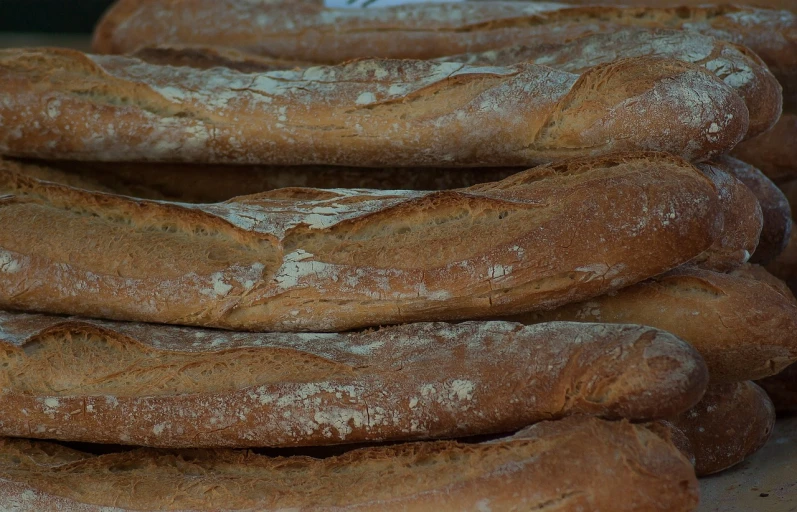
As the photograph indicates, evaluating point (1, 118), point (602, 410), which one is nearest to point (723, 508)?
point (602, 410)

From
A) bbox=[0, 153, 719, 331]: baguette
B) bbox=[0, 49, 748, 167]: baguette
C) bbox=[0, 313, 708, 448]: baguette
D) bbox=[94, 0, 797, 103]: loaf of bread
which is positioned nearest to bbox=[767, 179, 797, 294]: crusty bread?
bbox=[94, 0, 797, 103]: loaf of bread

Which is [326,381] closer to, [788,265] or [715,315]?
[715,315]

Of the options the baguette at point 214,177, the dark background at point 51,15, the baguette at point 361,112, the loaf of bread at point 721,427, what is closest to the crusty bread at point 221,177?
the baguette at point 214,177

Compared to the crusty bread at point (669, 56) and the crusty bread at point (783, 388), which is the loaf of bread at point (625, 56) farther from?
the crusty bread at point (783, 388)

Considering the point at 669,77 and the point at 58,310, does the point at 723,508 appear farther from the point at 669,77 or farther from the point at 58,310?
the point at 58,310

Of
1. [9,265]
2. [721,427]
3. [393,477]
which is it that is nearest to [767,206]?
[721,427]

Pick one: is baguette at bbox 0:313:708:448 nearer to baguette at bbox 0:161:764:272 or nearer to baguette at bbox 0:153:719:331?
baguette at bbox 0:153:719:331
